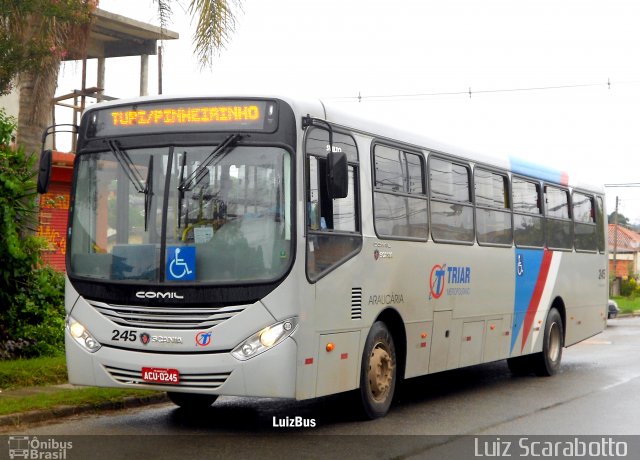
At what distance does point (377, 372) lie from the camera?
34.7 ft

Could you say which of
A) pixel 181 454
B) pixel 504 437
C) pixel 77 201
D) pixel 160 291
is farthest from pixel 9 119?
pixel 504 437

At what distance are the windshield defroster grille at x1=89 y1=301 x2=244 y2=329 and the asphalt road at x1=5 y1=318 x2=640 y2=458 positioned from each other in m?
1.05

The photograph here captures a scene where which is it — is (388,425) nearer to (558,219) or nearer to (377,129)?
(377,129)

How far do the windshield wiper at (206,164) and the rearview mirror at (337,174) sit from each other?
85 cm

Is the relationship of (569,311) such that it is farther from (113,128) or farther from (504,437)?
(113,128)

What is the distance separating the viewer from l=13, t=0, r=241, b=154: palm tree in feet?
43.8

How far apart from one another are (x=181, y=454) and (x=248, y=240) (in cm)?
194

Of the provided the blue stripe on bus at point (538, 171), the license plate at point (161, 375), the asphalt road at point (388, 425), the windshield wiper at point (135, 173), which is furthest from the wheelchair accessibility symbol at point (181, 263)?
the blue stripe on bus at point (538, 171)

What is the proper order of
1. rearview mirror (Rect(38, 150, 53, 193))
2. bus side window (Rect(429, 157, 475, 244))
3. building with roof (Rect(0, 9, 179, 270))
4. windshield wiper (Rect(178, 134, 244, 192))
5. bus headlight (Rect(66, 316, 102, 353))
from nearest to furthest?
1. windshield wiper (Rect(178, 134, 244, 192))
2. bus headlight (Rect(66, 316, 102, 353))
3. rearview mirror (Rect(38, 150, 53, 193))
4. bus side window (Rect(429, 157, 475, 244))
5. building with roof (Rect(0, 9, 179, 270))

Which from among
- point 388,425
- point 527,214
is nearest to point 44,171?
point 388,425

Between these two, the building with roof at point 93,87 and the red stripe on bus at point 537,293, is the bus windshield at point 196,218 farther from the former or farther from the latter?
the building with roof at point 93,87

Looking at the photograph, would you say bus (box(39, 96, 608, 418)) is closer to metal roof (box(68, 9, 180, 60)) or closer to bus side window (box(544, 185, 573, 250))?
bus side window (box(544, 185, 573, 250))

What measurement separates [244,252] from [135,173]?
1.40 m

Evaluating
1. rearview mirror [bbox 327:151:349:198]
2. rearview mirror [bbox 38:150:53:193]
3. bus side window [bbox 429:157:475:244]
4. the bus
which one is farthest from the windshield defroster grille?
bus side window [bbox 429:157:475:244]
